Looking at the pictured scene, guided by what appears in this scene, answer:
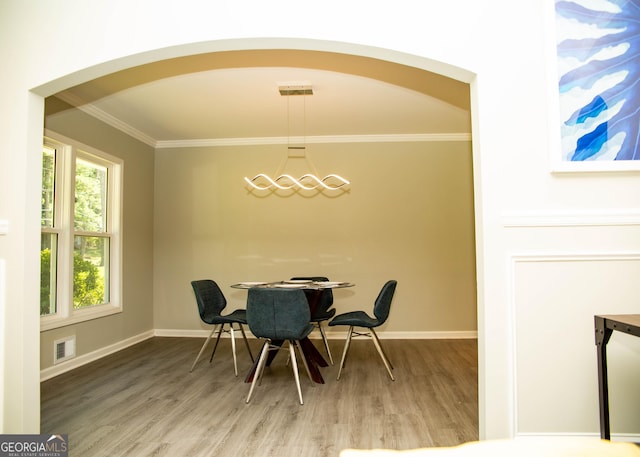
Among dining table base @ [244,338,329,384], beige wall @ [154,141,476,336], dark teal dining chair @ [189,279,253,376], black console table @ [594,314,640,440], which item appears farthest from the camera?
beige wall @ [154,141,476,336]

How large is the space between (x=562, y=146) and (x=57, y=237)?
180 inches

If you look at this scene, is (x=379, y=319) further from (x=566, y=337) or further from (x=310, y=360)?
(x=566, y=337)

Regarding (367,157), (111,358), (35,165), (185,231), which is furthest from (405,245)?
(35,165)

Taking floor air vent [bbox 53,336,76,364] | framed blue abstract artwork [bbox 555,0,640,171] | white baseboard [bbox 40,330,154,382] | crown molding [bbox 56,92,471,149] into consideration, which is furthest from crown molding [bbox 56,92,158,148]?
framed blue abstract artwork [bbox 555,0,640,171]

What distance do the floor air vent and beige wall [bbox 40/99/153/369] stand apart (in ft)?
0.17

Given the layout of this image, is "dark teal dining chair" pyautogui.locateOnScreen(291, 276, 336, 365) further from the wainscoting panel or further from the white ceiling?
the wainscoting panel

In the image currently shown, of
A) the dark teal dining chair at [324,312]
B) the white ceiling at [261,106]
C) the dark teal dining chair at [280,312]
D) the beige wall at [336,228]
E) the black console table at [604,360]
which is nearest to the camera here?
the black console table at [604,360]

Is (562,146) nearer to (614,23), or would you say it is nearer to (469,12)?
(614,23)

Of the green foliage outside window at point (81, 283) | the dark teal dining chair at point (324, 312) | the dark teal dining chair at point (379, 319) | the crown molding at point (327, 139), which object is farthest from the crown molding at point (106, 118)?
the dark teal dining chair at point (379, 319)

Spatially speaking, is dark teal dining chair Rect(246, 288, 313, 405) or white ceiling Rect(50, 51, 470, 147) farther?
white ceiling Rect(50, 51, 470, 147)

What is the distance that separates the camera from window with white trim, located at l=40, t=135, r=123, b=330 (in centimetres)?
447

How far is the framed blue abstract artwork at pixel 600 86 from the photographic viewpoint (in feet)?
7.48

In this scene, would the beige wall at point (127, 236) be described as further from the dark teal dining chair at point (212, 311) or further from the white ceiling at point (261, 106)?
the dark teal dining chair at point (212, 311)

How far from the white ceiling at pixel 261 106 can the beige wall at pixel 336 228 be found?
356mm
